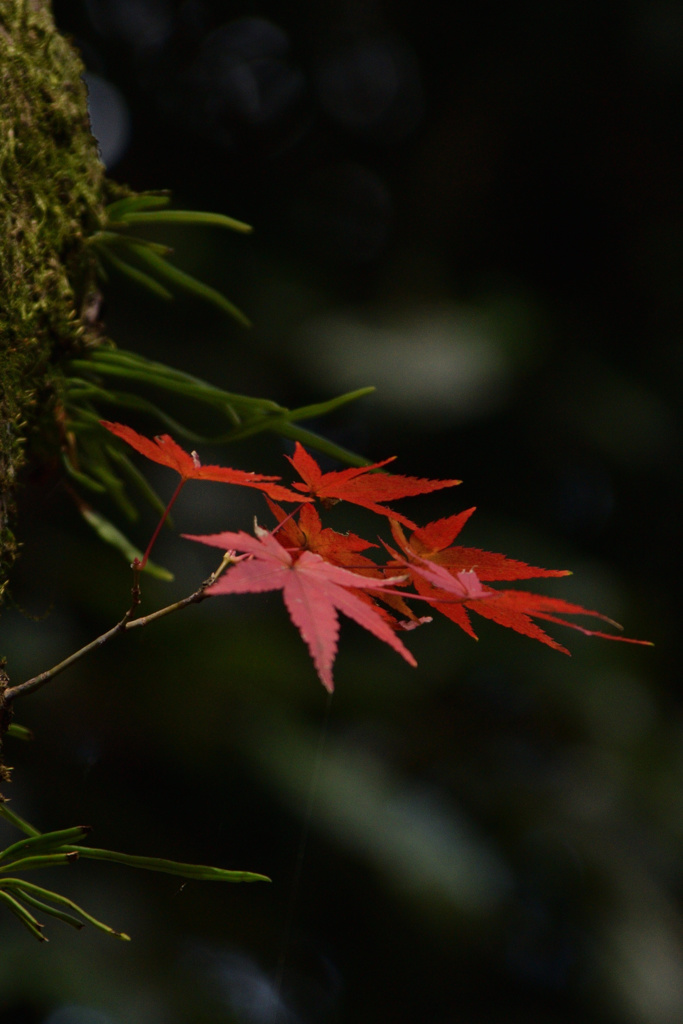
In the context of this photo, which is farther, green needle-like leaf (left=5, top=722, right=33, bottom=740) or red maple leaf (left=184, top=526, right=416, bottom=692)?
green needle-like leaf (left=5, top=722, right=33, bottom=740)

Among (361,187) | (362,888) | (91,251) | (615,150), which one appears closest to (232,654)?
(362,888)

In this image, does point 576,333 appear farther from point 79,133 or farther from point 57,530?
point 79,133

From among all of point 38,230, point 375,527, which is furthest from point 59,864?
point 375,527

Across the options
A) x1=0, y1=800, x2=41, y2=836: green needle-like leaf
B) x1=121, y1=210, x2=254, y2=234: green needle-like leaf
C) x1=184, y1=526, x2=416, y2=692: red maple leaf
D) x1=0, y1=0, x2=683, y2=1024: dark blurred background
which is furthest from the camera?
x1=0, y1=0, x2=683, y2=1024: dark blurred background

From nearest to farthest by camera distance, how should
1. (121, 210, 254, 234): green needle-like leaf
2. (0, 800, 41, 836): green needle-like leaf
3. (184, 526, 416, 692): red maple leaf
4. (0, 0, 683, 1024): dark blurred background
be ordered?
(184, 526, 416, 692): red maple leaf, (0, 800, 41, 836): green needle-like leaf, (121, 210, 254, 234): green needle-like leaf, (0, 0, 683, 1024): dark blurred background

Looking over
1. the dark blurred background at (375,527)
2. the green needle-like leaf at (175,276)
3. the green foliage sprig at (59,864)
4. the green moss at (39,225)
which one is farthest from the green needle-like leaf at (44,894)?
the dark blurred background at (375,527)

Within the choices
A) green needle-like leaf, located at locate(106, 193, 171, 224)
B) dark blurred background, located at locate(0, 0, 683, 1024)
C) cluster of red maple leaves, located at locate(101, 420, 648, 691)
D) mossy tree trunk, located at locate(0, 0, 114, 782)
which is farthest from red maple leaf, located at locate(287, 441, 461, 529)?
dark blurred background, located at locate(0, 0, 683, 1024)

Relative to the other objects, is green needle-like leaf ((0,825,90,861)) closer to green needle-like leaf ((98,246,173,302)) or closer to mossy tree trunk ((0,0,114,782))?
mossy tree trunk ((0,0,114,782))
